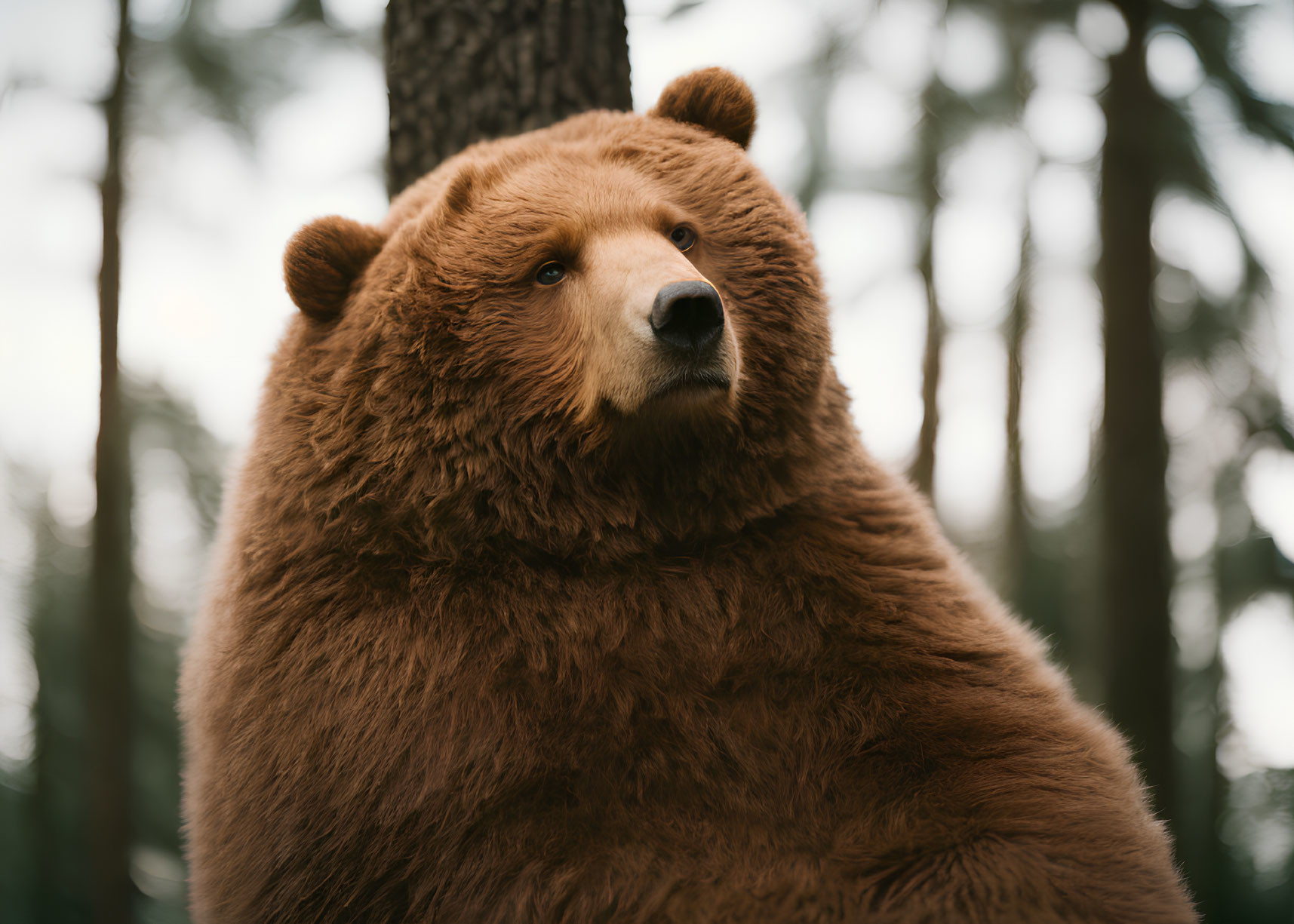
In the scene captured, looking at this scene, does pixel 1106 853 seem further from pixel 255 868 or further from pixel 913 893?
pixel 255 868

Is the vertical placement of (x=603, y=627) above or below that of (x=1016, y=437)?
below

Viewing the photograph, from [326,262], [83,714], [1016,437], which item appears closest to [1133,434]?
[1016,437]

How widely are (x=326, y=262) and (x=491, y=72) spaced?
1.20 meters

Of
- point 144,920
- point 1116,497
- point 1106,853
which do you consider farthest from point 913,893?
point 144,920

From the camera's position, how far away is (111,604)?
250 inches

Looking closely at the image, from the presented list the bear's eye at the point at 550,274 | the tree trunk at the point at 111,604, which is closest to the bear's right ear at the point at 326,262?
the bear's eye at the point at 550,274

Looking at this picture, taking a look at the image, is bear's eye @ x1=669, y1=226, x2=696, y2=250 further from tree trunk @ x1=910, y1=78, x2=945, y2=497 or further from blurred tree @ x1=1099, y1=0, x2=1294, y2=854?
tree trunk @ x1=910, y1=78, x2=945, y2=497

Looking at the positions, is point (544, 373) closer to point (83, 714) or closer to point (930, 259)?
point (930, 259)

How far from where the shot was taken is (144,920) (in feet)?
21.3

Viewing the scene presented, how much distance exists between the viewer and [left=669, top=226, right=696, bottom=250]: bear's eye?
1.87 m

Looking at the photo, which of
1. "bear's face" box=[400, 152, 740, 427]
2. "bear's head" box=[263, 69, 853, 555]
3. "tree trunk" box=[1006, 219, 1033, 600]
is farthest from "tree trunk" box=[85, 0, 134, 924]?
"tree trunk" box=[1006, 219, 1033, 600]

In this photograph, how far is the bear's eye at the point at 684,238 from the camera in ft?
6.13

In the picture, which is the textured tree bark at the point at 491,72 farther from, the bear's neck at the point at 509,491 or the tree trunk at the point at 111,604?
the tree trunk at the point at 111,604

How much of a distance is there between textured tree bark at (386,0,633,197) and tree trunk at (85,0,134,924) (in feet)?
13.5
